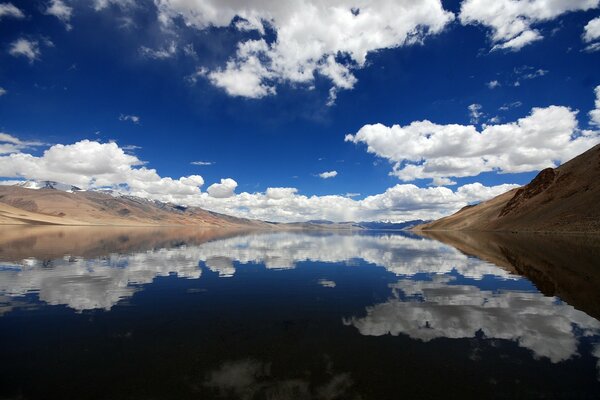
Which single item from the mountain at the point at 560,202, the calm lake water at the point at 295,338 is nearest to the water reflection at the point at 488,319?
the calm lake water at the point at 295,338

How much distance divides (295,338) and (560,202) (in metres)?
160

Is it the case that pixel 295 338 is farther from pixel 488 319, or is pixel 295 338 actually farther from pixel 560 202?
pixel 560 202

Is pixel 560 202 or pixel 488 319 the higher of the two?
pixel 560 202

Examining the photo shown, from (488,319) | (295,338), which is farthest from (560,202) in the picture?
(295,338)

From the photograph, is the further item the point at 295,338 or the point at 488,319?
the point at 488,319

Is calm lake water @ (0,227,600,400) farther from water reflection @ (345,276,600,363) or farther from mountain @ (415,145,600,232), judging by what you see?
mountain @ (415,145,600,232)

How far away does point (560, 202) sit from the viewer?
13375 centimetres

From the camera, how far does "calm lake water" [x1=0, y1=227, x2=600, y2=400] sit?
34.0 feet

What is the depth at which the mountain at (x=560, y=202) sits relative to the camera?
10838 centimetres

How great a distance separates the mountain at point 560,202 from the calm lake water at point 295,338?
10262 cm

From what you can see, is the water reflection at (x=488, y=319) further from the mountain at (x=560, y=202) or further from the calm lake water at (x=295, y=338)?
the mountain at (x=560, y=202)

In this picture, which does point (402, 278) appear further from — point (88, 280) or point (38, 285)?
point (38, 285)

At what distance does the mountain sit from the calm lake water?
4040 inches

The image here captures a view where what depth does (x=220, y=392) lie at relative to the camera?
9883 mm
